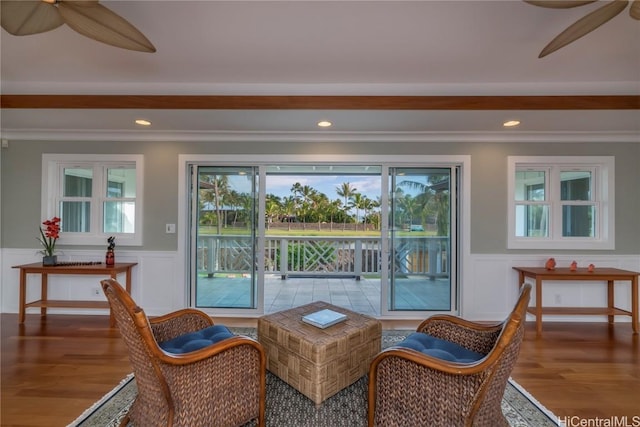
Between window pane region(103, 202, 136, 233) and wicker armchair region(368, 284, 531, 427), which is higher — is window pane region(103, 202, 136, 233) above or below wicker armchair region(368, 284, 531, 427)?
above

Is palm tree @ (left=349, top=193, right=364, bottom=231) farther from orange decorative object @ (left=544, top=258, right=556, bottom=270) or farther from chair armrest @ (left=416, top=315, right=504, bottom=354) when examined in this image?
chair armrest @ (left=416, top=315, right=504, bottom=354)

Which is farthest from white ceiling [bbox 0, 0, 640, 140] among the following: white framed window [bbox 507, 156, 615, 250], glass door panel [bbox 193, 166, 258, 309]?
glass door panel [bbox 193, 166, 258, 309]

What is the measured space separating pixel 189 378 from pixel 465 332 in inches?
68.5

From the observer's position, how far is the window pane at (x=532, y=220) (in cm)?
362

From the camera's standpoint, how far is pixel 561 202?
3623 millimetres

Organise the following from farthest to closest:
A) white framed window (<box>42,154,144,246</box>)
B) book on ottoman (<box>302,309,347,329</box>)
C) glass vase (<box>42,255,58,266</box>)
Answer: white framed window (<box>42,154,144,246</box>) < glass vase (<box>42,255,58,266</box>) < book on ottoman (<box>302,309,347,329</box>)

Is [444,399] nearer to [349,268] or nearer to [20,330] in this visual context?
[20,330]

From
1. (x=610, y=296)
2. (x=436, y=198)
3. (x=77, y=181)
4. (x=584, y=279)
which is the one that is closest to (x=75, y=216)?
(x=77, y=181)

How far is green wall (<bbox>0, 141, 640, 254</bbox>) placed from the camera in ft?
11.4

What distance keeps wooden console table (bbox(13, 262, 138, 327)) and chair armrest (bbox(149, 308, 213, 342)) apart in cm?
168

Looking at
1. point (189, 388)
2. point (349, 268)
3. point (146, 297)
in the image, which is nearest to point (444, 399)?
point (189, 388)


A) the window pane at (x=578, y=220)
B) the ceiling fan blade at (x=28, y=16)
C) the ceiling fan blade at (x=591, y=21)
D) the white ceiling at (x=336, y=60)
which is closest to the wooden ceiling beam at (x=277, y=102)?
the white ceiling at (x=336, y=60)

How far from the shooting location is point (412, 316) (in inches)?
142

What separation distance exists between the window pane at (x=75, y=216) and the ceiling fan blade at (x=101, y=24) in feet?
9.85
